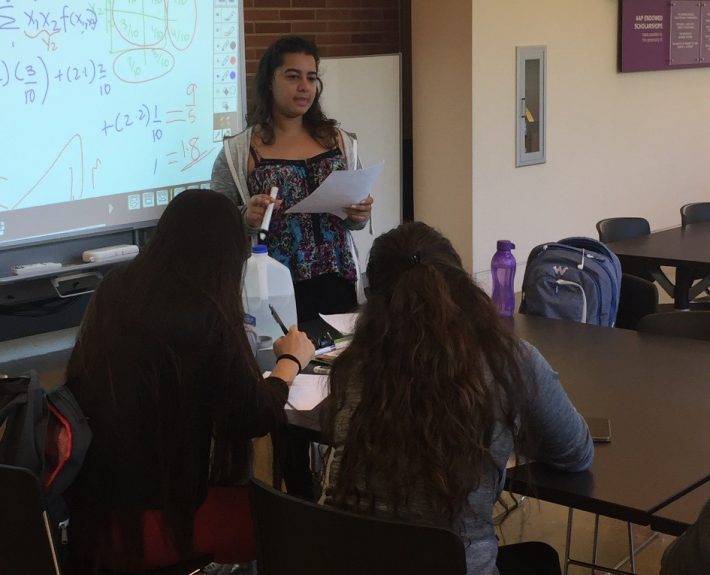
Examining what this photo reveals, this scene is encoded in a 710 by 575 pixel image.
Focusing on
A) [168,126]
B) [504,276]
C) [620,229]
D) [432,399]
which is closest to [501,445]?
[432,399]

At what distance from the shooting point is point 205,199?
1891mm

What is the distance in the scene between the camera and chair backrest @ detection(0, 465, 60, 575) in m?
1.62

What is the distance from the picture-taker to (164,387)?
72.6 inches

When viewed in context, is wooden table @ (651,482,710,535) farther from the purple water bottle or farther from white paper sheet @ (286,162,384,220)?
white paper sheet @ (286,162,384,220)

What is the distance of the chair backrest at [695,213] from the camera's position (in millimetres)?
4863

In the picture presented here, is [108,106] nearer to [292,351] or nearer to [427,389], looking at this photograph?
[292,351]

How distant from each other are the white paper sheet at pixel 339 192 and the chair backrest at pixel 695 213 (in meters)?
2.54

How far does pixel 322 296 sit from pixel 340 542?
1636 mm

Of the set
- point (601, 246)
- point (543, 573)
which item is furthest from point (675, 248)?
point (543, 573)

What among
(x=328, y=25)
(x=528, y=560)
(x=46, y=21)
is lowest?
(x=528, y=560)

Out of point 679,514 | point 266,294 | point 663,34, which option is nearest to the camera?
point 679,514

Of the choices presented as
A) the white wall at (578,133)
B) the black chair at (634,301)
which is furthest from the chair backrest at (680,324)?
the white wall at (578,133)

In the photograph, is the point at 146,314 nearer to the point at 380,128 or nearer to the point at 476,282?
the point at 476,282

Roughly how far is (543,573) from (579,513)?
1394 millimetres
